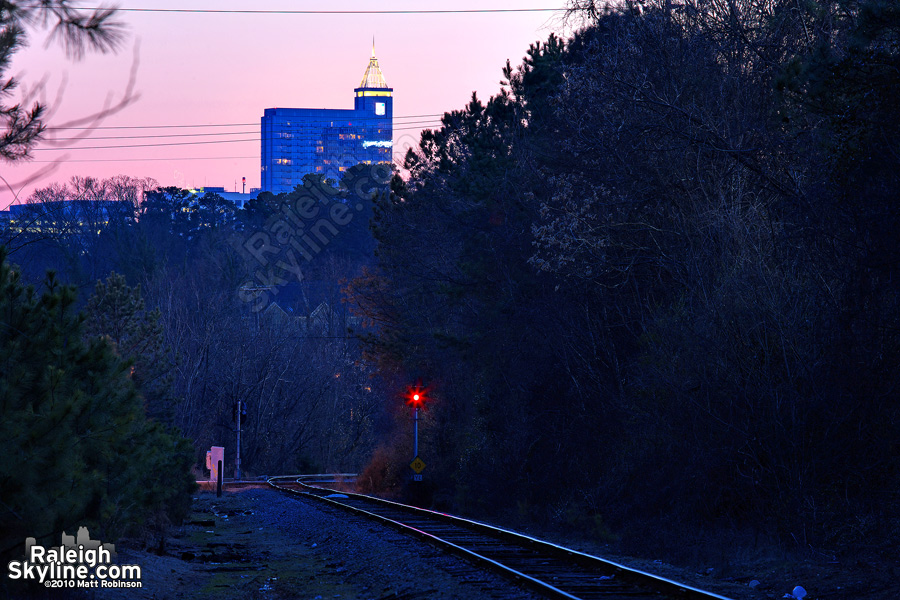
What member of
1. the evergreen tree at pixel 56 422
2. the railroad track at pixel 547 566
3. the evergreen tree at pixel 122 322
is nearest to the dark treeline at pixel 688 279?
the railroad track at pixel 547 566

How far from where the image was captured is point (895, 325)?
15.0 meters

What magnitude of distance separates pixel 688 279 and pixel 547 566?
9.14 metres

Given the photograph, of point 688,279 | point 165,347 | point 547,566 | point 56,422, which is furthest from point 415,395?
point 56,422

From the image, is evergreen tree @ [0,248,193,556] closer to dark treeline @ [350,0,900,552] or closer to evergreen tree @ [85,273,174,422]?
dark treeline @ [350,0,900,552]

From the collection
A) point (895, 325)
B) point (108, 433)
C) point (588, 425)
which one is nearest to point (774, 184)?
point (895, 325)

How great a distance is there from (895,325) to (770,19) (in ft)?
26.3

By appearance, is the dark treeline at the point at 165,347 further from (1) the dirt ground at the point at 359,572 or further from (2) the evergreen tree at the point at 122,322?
(1) the dirt ground at the point at 359,572

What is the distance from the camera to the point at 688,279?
2070cm

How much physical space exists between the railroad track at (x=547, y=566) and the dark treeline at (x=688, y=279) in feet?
7.73

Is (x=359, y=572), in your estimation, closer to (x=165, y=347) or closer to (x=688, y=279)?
(x=688, y=279)

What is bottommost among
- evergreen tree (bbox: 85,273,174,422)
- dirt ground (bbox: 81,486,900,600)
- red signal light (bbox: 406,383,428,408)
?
dirt ground (bbox: 81,486,900,600)

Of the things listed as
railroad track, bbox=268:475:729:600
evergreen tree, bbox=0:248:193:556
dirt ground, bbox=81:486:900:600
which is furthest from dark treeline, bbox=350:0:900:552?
evergreen tree, bbox=0:248:193:556

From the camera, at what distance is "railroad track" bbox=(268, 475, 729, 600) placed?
35.5 ft

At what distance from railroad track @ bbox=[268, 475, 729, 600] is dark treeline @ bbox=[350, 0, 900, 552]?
2355 mm
